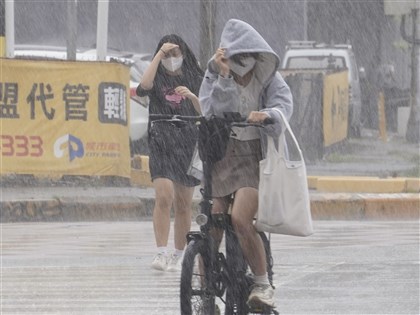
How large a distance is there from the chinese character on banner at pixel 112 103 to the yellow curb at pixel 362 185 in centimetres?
264

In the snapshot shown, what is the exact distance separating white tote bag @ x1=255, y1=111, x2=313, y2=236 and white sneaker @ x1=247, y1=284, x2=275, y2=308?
1.00 ft

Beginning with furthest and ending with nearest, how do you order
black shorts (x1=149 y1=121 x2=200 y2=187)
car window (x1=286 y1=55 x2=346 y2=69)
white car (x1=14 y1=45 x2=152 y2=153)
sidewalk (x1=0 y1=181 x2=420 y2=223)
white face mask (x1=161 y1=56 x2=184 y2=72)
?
car window (x1=286 y1=55 x2=346 y2=69)
white car (x1=14 y1=45 x2=152 y2=153)
sidewalk (x1=0 y1=181 x2=420 y2=223)
black shorts (x1=149 y1=121 x2=200 y2=187)
white face mask (x1=161 y1=56 x2=184 y2=72)

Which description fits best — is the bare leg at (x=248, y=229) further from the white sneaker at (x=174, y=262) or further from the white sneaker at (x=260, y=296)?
the white sneaker at (x=174, y=262)

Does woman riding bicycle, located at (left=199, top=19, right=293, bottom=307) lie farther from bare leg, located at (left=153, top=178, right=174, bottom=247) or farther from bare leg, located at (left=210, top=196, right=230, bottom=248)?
bare leg, located at (left=153, top=178, right=174, bottom=247)

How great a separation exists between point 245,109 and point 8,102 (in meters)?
10.4

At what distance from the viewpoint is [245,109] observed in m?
Answer: 7.59

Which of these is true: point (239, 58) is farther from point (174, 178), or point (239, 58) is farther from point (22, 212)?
point (22, 212)

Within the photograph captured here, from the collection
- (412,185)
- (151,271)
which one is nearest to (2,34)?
(412,185)

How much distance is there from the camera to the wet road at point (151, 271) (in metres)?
9.56

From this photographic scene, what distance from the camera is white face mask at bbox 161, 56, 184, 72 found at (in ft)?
35.2

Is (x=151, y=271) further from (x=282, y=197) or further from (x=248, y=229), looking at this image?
(x=282, y=197)

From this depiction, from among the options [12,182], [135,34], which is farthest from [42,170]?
[135,34]

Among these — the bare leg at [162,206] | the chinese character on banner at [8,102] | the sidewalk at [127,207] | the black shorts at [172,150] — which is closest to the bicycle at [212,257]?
the black shorts at [172,150]

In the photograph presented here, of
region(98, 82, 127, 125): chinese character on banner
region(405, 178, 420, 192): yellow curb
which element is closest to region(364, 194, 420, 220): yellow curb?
region(405, 178, 420, 192): yellow curb
